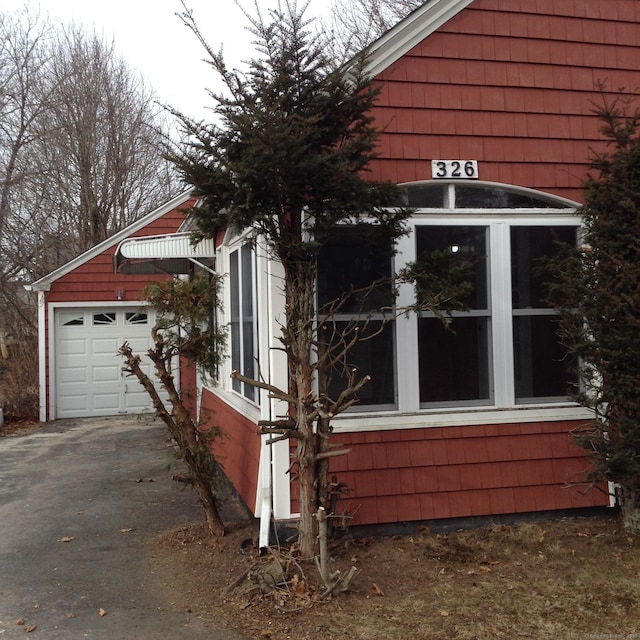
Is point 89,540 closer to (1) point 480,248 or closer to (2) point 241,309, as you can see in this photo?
(2) point 241,309

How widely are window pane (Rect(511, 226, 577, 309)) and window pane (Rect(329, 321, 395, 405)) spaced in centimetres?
119

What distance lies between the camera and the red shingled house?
19.5 feet

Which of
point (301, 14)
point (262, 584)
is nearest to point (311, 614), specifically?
point (262, 584)

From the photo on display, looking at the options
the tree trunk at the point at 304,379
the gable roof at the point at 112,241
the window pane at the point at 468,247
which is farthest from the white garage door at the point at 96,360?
the tree trunk at the point at 304,379

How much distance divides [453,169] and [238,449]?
131 inches

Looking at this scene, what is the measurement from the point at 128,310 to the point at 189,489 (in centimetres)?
731

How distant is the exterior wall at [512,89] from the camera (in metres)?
6.14

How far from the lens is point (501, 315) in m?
6.25

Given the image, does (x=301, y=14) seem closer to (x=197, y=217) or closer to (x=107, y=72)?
(x=197, y=217)

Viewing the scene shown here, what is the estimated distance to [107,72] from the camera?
23266 millimetres

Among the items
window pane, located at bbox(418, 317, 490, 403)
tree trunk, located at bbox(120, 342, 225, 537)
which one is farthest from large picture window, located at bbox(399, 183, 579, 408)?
tree trunk, located at bbox(120, 342, 225, 537)

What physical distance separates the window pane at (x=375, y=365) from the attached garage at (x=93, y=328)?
8873mm

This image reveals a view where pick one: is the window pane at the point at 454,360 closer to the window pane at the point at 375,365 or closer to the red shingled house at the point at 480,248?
the red shingled house at the point at 480,248

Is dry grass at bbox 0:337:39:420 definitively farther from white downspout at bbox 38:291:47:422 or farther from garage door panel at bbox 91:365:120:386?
garage door panel at bbox 91:365:120:386
